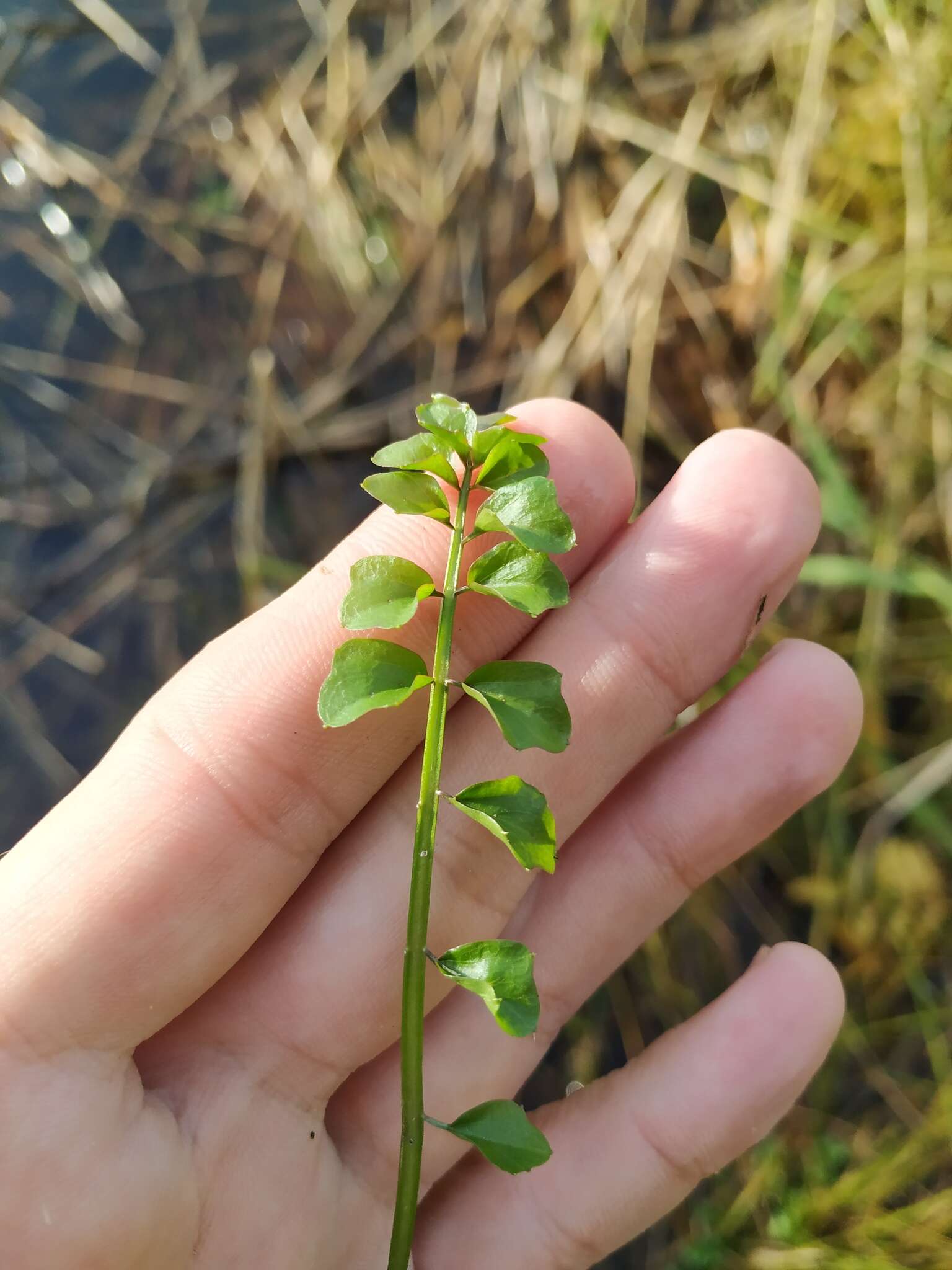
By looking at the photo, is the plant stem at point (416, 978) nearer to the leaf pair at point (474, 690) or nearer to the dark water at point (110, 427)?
the leaf pair at point (474, 690)

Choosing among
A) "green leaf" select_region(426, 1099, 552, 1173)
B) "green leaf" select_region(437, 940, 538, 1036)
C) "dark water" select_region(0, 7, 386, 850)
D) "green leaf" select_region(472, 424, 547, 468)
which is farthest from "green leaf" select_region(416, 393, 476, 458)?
"dark water" select_region(0, 7, 386, 850)

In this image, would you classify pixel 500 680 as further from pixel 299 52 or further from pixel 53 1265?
pixel 299 52

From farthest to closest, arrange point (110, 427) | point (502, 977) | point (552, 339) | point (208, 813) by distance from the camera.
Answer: point (110, 427)
point (552, 339)
point (208, 813)
point (502, 977)

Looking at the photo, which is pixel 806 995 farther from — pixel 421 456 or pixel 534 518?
pixel 421 456

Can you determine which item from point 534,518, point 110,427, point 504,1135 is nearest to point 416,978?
point 504,1135

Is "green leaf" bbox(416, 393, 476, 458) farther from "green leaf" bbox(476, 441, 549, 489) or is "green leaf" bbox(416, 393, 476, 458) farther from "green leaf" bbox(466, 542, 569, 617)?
"green leaf" bbox(466, 542, 569, 617)

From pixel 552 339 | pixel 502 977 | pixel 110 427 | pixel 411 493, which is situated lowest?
pixel 502 977

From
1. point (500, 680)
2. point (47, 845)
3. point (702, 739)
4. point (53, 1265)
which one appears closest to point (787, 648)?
point (702, 739)
